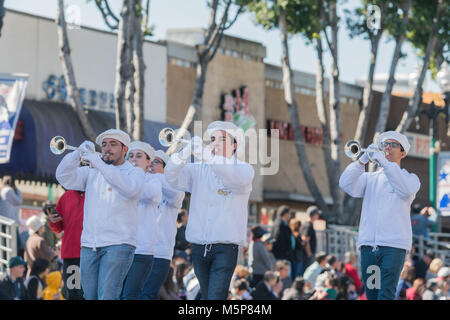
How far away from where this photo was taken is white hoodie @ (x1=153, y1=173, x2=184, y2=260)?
1171cm

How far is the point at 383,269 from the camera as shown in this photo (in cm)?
1094

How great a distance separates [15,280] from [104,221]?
3.70 m

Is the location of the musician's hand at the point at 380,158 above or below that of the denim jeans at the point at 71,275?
above

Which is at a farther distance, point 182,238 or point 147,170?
point 182,238

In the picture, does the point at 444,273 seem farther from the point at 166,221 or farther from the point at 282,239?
the point at 166,221

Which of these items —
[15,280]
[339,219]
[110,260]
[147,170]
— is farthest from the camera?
[339,219]

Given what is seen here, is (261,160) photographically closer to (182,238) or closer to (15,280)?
(182,238)

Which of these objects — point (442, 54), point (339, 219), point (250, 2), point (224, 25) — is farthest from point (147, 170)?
point (442, 54)

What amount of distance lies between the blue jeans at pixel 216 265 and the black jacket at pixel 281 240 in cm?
879

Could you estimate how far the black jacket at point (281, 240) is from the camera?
1875 centimetres

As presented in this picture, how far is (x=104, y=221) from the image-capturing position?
9852mm

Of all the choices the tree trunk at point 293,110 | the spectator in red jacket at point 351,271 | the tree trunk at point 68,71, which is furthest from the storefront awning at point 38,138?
the tree trunk at point 293,110

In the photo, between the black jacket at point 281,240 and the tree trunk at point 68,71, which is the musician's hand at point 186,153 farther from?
the tree trunk at point 68,71

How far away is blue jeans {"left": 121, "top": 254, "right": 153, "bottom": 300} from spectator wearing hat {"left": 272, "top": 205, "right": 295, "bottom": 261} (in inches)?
298
